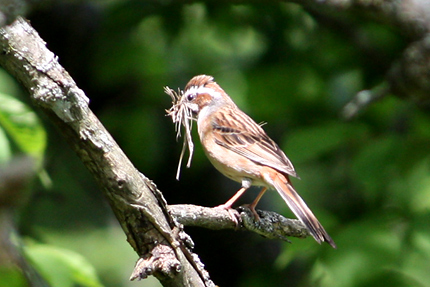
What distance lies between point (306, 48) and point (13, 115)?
115 inches

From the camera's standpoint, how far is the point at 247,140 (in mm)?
4559

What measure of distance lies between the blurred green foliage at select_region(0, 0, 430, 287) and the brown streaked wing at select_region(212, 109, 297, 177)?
0.11m

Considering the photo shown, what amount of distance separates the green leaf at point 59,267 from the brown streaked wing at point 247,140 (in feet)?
5.01

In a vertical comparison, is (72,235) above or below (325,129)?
above

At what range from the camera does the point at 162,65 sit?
206 inches

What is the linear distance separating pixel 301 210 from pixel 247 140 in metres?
1.12

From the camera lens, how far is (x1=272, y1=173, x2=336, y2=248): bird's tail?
3291mm

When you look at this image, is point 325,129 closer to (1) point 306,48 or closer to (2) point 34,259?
(1) point 306,48

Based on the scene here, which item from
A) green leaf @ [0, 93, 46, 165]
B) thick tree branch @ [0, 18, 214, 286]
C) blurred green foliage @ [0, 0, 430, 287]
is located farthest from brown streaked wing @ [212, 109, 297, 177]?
green leaf @ [0, 93, 46, 165]

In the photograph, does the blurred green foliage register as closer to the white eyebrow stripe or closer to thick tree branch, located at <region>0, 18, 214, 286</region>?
the white eyebrow stripe

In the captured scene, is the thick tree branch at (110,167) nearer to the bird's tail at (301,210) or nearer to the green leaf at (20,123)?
the green leaf at (20,123)

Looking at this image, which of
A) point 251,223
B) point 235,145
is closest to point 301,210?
point 251,223

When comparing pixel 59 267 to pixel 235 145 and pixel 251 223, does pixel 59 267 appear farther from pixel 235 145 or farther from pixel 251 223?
pixel 235 145

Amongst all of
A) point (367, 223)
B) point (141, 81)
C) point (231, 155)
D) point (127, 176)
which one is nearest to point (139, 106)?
point (141, 81)
